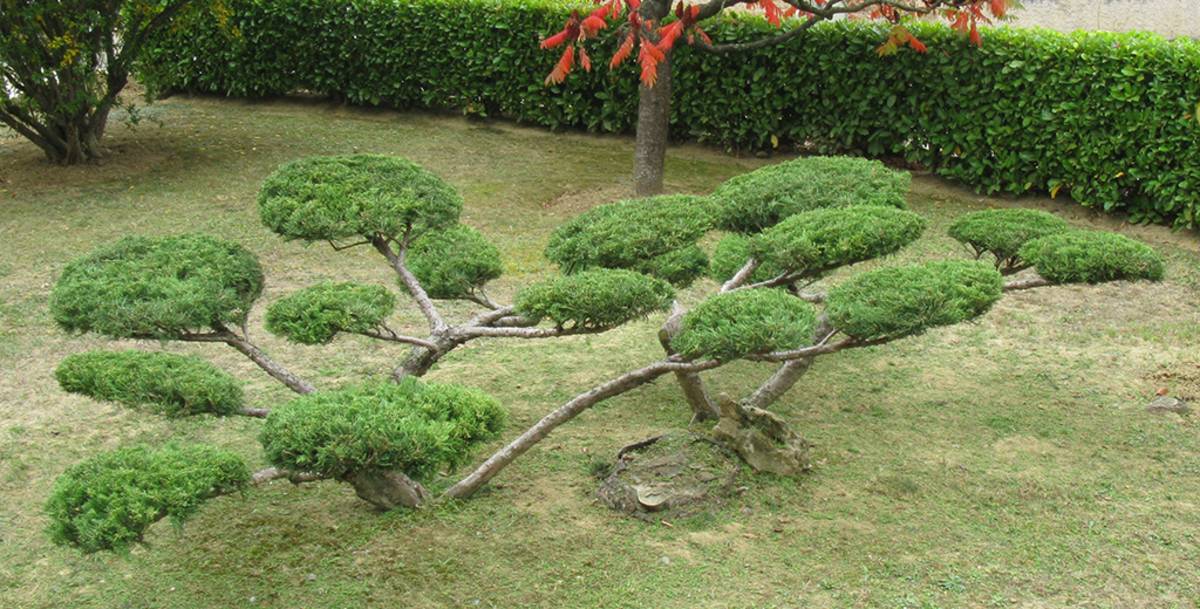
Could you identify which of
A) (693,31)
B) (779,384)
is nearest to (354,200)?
(779,384)

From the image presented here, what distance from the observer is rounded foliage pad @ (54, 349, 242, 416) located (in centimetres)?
484

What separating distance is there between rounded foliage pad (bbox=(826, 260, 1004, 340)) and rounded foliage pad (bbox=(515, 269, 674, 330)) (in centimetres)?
71

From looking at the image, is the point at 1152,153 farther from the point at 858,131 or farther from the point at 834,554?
the point at 834,554

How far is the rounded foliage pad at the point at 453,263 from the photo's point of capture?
5.98 metres

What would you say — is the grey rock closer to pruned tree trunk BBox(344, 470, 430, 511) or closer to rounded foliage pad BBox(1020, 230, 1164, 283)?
rounded foliage pad BBox(1020, 230, 1164, 283)

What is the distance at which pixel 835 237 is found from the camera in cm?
542

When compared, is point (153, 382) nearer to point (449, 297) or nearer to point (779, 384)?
point (449, 297)

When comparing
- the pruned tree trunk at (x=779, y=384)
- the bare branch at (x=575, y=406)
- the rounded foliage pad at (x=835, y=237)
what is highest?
the rounded foliage pad at (x=835, y=237)

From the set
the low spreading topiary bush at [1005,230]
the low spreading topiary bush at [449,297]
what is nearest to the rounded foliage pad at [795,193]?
the low spreading topiary bush at [449,297]

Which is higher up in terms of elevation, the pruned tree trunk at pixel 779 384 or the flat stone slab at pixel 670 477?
the pruned tree trunk at pixel 779 384

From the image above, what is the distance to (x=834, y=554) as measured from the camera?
525 centimetres

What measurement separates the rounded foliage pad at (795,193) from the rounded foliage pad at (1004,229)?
358 mm

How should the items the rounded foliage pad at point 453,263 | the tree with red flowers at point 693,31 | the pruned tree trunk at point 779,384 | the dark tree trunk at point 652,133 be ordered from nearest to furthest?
1. the rounded foliage pad at point 453,263
2. the pruned tree trunk at point 779,384
3. the tree with red flowers at point 693,31
4. the dark tree trunk at point 652,133

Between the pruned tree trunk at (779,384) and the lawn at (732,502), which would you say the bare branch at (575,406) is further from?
the pruned tree trunk at (779,384)
